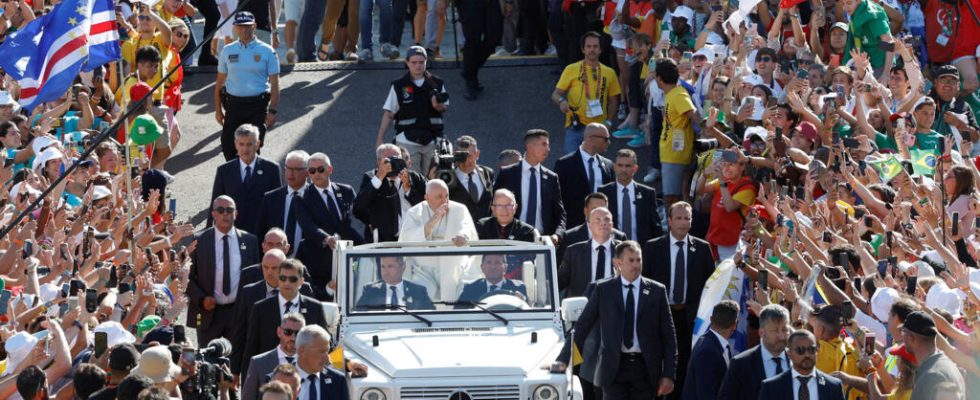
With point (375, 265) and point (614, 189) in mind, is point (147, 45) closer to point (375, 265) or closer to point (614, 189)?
point (614, 189)

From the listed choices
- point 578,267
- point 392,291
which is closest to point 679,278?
point 578,267

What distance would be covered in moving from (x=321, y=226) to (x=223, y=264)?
1.10m

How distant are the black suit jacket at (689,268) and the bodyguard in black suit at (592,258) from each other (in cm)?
38

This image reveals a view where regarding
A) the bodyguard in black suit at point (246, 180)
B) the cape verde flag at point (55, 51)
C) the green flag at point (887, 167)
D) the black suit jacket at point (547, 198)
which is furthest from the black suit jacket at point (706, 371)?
the bodyguard in black suit at point (246, 180)

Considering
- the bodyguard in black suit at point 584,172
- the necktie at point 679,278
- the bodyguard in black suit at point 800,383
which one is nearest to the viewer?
the bodyguard in black suit at point 800,383

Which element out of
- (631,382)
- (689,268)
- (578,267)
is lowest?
(631,382)

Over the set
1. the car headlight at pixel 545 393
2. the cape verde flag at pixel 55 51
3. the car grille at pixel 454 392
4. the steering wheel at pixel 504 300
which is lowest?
the car headlight at pixel 545 393

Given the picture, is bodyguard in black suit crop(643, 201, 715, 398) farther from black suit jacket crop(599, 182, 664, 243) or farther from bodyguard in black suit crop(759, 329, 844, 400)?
bodyguard in black suit crop(759, 329, 844, 400)

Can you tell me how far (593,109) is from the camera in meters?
18.0

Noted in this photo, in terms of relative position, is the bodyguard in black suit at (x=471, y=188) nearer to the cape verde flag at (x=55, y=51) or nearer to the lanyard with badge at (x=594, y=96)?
the lanyard with badge at (x=594, y=96)

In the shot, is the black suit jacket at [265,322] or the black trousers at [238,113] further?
the black trousers at [238,113]

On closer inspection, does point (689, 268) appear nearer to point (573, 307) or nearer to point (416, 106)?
point (573, 307)

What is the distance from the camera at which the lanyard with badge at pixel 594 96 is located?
18.0 m

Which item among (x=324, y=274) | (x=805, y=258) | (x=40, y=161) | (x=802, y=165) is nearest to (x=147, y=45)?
(x=40, y=161)
